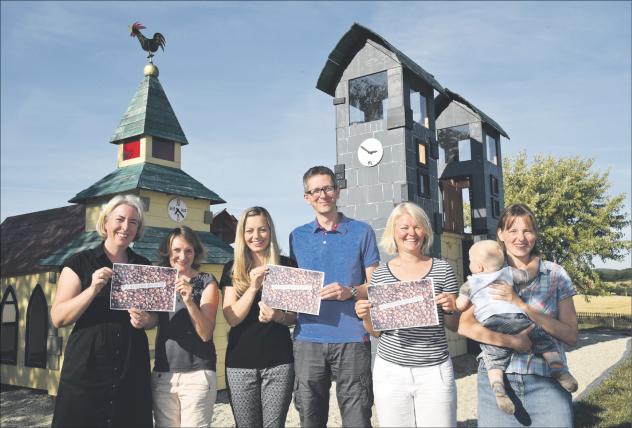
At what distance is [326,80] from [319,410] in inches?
427

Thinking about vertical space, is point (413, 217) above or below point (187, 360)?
above

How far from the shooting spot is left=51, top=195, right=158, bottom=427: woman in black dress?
3.70 meters

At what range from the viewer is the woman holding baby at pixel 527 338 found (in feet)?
10.6

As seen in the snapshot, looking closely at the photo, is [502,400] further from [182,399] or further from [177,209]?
[177,209]

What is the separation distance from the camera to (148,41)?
14297 mm

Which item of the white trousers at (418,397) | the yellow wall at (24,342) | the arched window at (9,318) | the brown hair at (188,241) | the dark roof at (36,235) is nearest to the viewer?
the white trousers at (418,397)

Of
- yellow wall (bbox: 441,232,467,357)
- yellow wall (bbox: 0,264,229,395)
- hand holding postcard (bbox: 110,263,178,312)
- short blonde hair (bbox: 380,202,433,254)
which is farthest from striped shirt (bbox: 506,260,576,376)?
yellow wall (bbox: 441,232,467,357)

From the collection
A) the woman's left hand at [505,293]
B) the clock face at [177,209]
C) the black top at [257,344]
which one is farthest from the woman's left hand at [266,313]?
the clock face at [177,209]

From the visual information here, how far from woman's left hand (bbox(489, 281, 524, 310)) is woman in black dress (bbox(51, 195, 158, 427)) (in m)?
2.66

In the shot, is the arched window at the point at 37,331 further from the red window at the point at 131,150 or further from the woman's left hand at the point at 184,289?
the woman's left hand at the point at 184,289

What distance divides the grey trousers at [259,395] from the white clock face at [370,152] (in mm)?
A: 9245

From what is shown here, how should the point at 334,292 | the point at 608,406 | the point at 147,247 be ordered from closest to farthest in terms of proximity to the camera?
1. the point at 334,292
2. the point at 608,406
3. the point at 147,247

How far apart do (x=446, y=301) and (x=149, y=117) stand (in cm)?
1194

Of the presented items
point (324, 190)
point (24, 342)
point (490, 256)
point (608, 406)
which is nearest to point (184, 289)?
point (324, 190)
